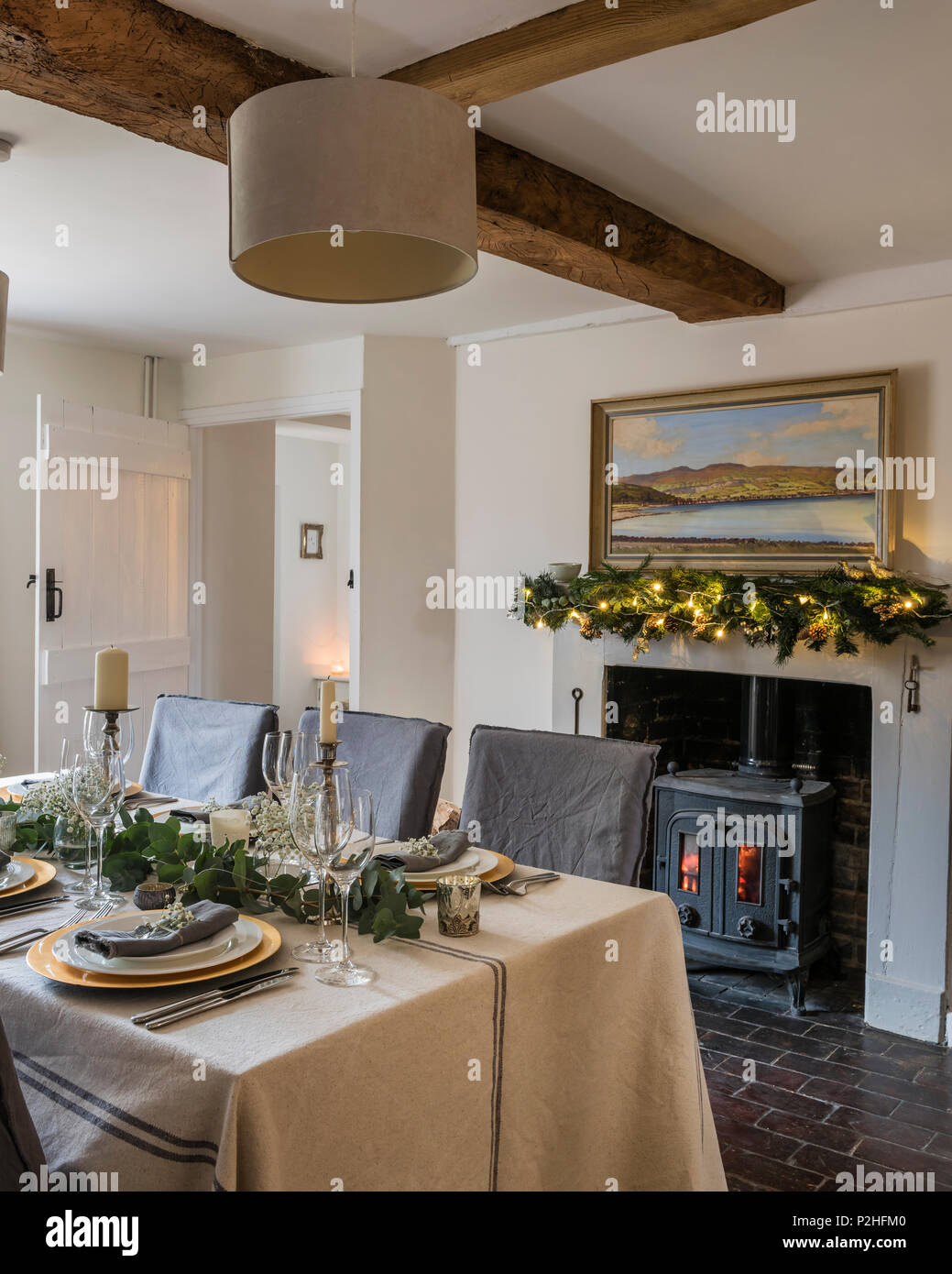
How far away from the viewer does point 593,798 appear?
2.28 metres

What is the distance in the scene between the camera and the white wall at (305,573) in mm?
8086

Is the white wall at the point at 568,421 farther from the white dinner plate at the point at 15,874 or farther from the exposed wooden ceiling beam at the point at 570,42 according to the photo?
the white dinner plate at the point at 15,874

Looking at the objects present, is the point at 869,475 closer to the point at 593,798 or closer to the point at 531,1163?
the point at 593,798

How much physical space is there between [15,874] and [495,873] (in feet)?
2.66

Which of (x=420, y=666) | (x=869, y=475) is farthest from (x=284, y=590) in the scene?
(x=869, y=475)

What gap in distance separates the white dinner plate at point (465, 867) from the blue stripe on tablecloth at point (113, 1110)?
2.20 ft

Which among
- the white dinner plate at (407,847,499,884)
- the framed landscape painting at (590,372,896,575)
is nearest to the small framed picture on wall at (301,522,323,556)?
the framed landscape painting at (590,372,896,575)

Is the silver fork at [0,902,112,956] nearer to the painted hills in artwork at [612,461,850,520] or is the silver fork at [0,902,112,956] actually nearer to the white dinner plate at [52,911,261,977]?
the white dinner plate at [52,911,261,977]

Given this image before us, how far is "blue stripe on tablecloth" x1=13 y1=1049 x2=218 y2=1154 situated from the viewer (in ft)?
3.76

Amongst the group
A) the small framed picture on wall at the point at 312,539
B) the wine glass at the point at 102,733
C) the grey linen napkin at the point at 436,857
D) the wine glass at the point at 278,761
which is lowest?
the grey linen napkin at the point at 436,857

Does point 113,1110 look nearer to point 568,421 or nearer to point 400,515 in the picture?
point 568,421

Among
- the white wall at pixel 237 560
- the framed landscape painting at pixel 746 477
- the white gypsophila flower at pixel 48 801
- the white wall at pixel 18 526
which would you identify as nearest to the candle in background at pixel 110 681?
the white gypsophila flower at pixel 48 801

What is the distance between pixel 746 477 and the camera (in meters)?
3.79
